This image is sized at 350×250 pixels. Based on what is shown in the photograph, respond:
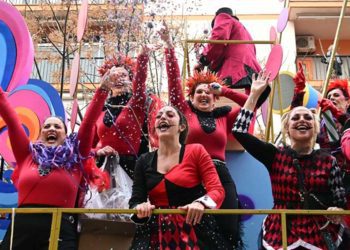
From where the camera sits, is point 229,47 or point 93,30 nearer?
point 229,47

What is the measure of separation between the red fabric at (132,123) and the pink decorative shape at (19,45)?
108 cm

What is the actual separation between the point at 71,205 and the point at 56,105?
2.01 metres

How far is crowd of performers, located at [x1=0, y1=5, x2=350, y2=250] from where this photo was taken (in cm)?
314

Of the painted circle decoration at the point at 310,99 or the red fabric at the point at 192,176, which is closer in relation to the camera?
the red fabric at the point at 192,176

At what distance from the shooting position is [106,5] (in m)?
11.5

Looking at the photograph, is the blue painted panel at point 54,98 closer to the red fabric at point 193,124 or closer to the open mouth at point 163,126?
the red fabric at point 193,124

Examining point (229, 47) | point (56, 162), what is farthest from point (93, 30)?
point (56, 162)

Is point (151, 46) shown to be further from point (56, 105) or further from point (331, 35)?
point (331, 35)

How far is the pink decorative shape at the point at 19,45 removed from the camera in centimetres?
491

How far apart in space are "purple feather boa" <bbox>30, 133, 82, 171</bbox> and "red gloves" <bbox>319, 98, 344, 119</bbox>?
2003 mm

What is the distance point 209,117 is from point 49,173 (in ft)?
4.60

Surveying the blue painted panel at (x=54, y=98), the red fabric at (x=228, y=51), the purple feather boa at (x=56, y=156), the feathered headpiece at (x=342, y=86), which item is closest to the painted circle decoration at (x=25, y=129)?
the blue painted panel at (x=54, y=98)

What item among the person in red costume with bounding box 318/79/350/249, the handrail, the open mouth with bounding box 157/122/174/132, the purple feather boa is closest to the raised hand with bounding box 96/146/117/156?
the purple feather boa

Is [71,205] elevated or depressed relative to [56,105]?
depressed
